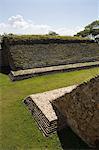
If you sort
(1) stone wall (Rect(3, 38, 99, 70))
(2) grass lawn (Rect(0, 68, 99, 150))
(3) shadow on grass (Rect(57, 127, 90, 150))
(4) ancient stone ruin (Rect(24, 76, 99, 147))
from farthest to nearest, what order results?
1. (1) stone wall (Rect(3, 38, 99, 70))
2. (2) grass lawn (Rect(0, 68, 99, 150))
3. (3) shadow on grass (Rect(57, 127, 90, 150))
4. (4) ancient stone ruin (Rect(24, 76, 99, 147))

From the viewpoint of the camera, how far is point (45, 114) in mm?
12672

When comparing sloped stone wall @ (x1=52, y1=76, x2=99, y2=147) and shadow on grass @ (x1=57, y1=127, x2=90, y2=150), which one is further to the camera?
shadow on grass @ (x1=57, y1=127, x2=90, y2=150)

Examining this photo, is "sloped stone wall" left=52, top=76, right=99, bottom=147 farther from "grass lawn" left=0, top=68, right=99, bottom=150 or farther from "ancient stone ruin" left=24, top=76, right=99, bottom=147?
"grass lawn" left=0, top=68, right=99, bottom=150

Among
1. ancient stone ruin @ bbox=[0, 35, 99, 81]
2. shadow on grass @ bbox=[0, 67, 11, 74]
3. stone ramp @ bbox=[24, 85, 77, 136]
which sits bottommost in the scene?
stone ramp @ bbox=[24, 85, 77, 136]

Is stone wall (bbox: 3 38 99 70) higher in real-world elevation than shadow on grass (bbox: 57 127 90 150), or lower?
higher

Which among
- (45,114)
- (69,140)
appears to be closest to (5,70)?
(45,114)

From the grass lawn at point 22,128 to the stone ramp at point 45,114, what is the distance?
1.01 ft

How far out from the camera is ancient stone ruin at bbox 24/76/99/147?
961 cm

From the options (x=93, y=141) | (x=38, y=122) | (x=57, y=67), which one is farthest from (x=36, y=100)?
(x=57, y=67)

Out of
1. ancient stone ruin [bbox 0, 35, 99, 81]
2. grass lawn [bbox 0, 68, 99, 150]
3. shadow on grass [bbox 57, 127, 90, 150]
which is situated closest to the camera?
shadow on grass [bbox 57, 127, 90, 150]

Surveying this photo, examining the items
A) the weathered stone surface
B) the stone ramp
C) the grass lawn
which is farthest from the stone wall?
the stone ramp

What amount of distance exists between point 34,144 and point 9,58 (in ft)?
46.7

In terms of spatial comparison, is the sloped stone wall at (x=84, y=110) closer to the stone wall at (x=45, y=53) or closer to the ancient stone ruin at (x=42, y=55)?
the ancient stone ruin at (x=42, y=55)

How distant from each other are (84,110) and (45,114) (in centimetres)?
307
